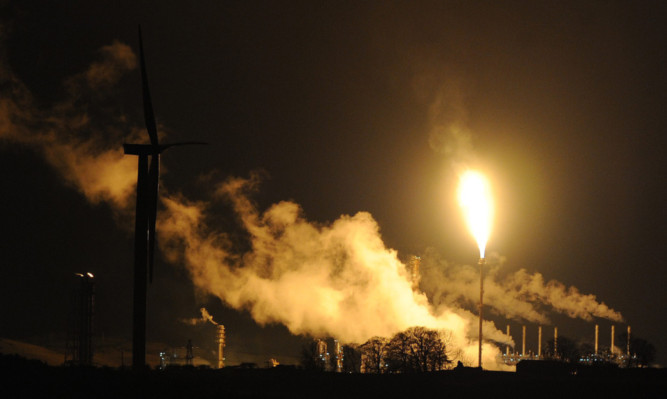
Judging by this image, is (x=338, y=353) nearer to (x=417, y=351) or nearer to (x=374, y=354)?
(x=374, y=354)

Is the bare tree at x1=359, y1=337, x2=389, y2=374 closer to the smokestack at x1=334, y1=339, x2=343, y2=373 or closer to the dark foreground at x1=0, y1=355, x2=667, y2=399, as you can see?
the smokestack at x1=334, y1=339, x2=343, y2=373

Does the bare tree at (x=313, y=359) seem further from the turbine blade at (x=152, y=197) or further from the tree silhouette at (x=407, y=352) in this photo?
the turbine blade at (x=152, y=197)

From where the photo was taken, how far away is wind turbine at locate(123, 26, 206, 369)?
44.4m

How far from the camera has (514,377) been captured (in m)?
76.6

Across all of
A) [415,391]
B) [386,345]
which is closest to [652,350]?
[386,345]

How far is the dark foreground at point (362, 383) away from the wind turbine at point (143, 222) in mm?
2419

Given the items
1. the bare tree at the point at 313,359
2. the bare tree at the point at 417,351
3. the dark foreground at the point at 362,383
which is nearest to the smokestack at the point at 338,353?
the bare tree at the point at 313,359

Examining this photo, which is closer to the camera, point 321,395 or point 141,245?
point 141,245

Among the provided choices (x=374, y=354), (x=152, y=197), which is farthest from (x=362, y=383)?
(x=374, y=354)

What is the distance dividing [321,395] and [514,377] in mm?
22447

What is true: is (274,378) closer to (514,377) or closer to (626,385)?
(514,377)

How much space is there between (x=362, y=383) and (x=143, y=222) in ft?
105

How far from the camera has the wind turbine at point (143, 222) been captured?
4444 cm

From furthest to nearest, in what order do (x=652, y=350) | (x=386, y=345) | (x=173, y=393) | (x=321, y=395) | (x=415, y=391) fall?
(x=652, y=350) < (x=386, y=345) < (x=415, y=391) < (x=321, y=395) < (x=173, y=393)
